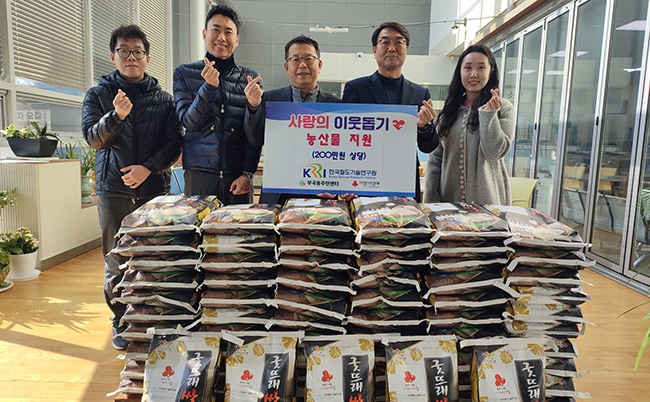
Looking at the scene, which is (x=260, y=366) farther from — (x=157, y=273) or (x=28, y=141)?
(x=28, y=141)

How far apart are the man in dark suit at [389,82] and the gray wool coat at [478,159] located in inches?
5.3

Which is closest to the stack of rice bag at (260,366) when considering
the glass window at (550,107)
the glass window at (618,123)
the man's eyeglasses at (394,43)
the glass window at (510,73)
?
the man's eyeglasses at (394,43)

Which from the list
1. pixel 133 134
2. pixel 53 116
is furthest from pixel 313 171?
pixel 53 116

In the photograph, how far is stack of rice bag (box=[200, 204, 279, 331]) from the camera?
1396 mm

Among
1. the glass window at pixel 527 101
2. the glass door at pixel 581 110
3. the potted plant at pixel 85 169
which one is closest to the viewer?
the potted plant at pixel 85 169

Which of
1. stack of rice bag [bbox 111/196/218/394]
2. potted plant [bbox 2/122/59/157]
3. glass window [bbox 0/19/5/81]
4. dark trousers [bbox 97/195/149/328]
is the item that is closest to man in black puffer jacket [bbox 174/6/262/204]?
dark trousers [bbox 97/195/149/328]

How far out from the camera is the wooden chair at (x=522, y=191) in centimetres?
386

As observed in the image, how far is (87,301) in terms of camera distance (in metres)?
2.95

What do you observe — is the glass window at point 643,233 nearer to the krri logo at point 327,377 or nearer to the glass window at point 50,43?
the krri logo at point 327,377

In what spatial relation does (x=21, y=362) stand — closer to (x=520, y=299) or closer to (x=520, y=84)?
(x=520, y=299)

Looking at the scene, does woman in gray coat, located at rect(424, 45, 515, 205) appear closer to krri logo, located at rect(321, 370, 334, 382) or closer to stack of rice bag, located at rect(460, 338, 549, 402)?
stack of rice bag, located at rect(460, 338, 549, 402)

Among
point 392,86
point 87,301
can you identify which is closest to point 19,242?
point 87,301

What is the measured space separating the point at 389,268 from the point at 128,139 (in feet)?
4.83

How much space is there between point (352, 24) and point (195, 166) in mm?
9346
